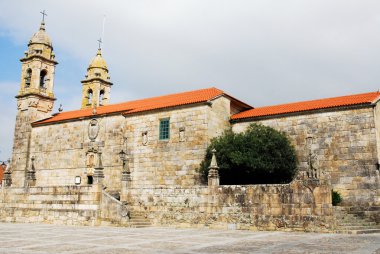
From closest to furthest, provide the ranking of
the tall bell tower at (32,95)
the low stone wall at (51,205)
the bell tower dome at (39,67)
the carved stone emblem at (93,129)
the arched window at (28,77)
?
the low stone wall at (51,205) < the carved stone emblem at (93,129) < the tall bell tower at (32,95) < the bell tower dome at (39,67) < the arched window at (28,77)

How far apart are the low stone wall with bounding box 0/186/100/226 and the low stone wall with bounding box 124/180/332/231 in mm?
2125

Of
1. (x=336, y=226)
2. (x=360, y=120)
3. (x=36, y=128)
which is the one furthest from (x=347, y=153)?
(x=36, y=128)

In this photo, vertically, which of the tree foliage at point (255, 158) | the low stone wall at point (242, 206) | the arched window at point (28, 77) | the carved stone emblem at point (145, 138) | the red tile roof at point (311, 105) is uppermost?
the arched window at point (28, 77)

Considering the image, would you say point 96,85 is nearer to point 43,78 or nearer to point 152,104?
point 43,78

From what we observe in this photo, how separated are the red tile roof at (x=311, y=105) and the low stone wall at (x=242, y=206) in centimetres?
711

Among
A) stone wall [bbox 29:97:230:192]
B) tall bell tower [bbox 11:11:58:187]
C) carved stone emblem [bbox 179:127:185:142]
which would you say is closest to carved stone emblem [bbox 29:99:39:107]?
tall bell tower [bbox 11:11:58:187]

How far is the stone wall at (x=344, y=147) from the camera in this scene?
18.8m

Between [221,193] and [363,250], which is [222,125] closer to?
[221,193]

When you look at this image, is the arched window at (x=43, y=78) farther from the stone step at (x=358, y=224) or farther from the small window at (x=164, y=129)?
the stone step at (x=358, y=224)

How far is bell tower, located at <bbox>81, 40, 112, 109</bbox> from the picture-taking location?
4069 centimetres

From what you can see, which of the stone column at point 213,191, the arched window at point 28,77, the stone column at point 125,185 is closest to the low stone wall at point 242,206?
the stone column at point 213,191

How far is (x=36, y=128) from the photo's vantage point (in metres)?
31.3

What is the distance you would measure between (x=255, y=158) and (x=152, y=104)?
9255mm

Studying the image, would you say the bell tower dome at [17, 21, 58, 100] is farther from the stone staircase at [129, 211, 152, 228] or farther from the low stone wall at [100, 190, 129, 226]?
the stone staircase at [129, 211, 152, 228]
